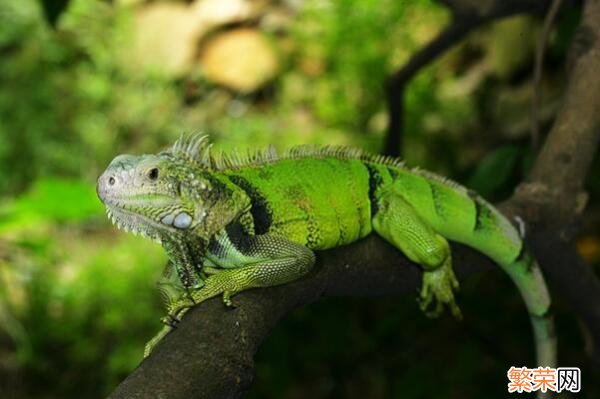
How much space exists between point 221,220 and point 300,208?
31 centimetres

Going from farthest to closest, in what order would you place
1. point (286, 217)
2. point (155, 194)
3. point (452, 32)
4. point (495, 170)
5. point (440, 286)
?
point (452, 32) → point (495, 170) → point (440, 286) → point (286, 217) → point (155, 194)

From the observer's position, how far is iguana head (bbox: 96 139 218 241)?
6.61 ft

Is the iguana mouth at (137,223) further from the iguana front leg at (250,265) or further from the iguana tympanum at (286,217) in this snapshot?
the iguana front leg at (250,265)

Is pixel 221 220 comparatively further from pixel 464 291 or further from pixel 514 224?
pixel 464 291

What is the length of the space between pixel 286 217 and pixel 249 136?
5471mm

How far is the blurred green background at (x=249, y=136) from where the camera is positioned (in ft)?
12.3

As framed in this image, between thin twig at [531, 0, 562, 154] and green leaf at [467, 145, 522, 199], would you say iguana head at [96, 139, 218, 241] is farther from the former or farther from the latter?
thin twig at [531, 0, 562, 154]

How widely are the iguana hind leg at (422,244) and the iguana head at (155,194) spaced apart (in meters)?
0.65

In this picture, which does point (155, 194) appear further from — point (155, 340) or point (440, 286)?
point (440, 286)

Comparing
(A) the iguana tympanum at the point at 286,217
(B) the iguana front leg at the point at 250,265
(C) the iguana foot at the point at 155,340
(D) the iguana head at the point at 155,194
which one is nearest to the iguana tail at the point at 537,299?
(A) the iguana tympanum at the point at 286,217

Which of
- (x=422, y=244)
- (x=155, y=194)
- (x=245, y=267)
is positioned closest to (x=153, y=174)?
(x=155, y=194)

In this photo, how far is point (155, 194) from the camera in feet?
6.70

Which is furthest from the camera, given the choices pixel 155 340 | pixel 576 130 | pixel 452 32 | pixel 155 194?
pixel 452 32

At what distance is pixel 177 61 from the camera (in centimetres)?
873
